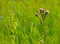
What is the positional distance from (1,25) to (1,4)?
3.69 feet

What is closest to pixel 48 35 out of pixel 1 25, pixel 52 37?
pixel 52 37

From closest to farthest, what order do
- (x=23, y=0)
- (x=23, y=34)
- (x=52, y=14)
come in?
(x=23, y=34) → (x=52, y=14) → (x=23, y=0)

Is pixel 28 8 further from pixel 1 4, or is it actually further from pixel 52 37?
pixel 52 37

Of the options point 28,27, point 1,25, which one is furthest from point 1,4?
point 28,27

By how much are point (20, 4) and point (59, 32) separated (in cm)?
162

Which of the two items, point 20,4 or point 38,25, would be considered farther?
point 20,4

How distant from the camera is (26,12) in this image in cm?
357

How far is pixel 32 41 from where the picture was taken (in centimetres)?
247

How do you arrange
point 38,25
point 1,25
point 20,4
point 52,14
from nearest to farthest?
1. point 38,25
2. point 1,25
3. point 52,14
4. point 20,4

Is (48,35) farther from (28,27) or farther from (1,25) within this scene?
(1,25)

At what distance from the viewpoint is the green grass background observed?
2553mm

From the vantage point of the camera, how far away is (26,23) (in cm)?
307

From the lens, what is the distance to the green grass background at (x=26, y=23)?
2553 mm

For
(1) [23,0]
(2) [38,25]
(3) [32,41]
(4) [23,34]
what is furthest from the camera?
(1) [23,0]
